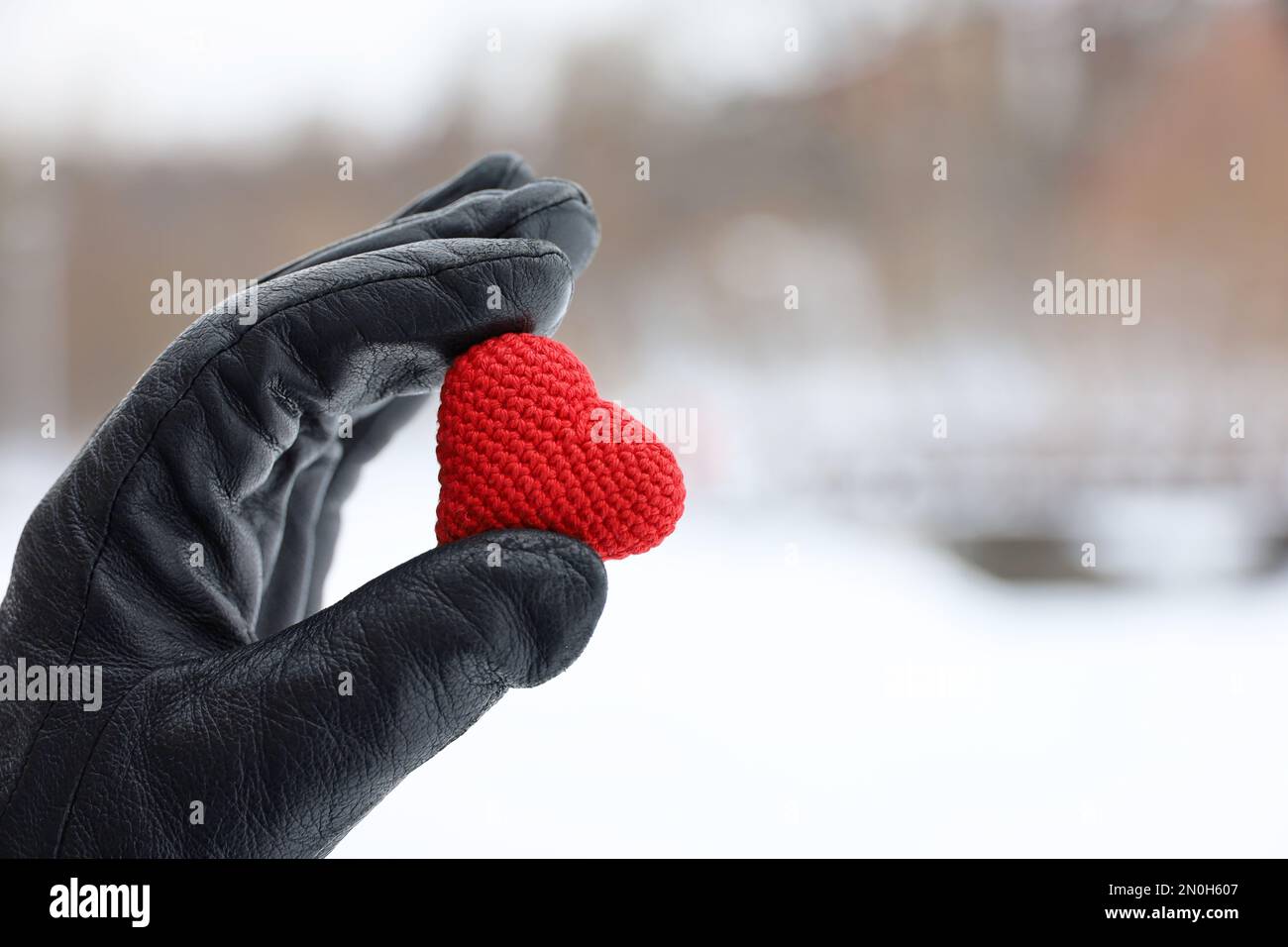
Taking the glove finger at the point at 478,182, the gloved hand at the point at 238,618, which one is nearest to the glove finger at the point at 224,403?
the gloved hand at the point at 238,618

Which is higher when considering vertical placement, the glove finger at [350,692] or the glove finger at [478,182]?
the glove finger at [478,182]

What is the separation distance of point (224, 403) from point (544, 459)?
141 millimetres

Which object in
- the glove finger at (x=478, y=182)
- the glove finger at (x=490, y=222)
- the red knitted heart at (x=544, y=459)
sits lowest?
the red knitted heart at (x=544, y=459)

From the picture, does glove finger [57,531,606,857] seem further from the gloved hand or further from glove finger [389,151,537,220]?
glove finger [389,151,537,220]

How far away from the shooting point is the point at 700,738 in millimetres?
1385

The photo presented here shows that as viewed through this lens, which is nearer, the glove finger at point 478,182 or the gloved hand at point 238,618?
the gloved hand at point 238,618

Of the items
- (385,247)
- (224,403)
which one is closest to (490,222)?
(385,247)

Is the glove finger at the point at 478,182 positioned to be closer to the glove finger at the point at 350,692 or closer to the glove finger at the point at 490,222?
the glove finger at the point at 490,222

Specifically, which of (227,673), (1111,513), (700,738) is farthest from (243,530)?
(1111,513)

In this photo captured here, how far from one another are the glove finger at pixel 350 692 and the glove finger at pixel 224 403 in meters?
0.05

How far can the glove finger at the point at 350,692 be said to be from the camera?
0.37 m

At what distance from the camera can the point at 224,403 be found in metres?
0.39

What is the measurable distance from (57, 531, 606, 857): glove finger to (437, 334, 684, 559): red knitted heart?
16 millimetres

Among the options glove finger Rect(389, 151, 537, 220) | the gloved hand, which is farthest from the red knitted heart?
glove finger Rect(389, 151, 537, 220)
